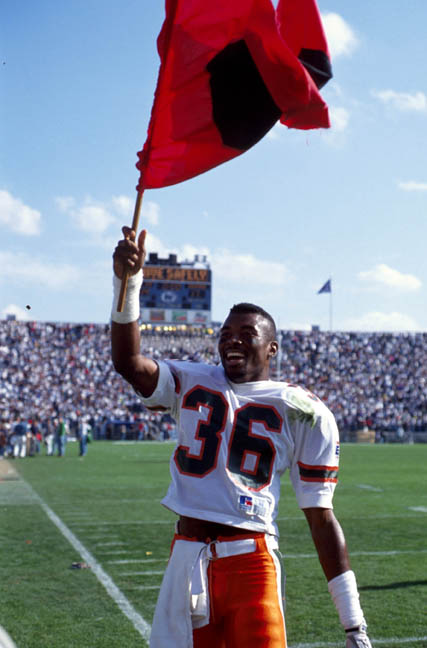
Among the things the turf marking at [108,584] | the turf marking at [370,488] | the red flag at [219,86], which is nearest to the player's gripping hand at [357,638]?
the red flag at [219,86]

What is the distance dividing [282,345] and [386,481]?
32471 mm

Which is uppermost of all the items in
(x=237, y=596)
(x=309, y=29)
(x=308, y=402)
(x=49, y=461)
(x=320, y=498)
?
(x=309, y=29)

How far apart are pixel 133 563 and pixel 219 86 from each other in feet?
17.2

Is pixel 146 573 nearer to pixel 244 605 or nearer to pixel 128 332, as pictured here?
pixel 244 605

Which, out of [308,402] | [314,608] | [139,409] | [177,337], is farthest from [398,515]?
[177,337]

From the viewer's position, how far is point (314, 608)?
6004mm

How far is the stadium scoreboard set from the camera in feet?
153

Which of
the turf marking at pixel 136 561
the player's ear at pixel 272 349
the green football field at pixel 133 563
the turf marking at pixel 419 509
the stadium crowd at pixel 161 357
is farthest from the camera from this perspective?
the stadium crowd at pixel 161 357

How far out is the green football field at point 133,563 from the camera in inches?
217

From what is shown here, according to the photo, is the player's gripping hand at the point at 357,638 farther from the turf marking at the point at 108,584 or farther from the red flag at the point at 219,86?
the turf marking at the point at 108,584

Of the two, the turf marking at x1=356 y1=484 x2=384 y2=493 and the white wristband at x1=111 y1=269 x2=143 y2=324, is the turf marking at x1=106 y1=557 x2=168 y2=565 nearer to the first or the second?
the white wristband at x1=111 y1=269 x2=143 y2=324

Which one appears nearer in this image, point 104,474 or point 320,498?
point 320,498

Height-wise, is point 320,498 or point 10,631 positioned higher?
point 320,498

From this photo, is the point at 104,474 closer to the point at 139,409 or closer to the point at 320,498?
the point at 320,498
